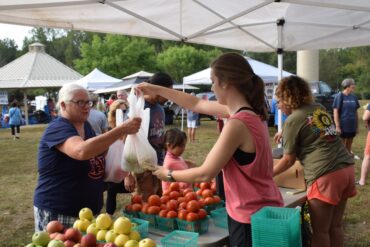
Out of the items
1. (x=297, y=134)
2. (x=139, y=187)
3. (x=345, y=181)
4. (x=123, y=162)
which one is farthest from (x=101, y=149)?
(x=345, y=181)

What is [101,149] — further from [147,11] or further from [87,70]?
[87,70]

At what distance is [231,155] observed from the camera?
5.80 ft

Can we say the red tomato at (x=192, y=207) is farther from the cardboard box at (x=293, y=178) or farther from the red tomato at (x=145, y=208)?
the cardboard box at (x=293, y=178)

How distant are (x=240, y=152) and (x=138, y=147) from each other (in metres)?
0.80

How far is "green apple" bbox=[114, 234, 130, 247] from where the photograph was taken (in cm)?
186

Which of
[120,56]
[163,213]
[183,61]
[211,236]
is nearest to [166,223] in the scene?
[163,213]

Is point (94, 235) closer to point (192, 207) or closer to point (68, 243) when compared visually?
point (68, 243)

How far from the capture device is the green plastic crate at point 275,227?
176 cm

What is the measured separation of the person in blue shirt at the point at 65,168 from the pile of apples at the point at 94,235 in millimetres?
314

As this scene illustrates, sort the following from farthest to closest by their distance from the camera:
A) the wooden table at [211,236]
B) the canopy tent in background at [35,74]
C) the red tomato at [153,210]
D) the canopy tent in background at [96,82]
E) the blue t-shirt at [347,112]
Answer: the canopy tent in background at [35,74], the canopy tent in background at [96,82], the blue t-shirt at [347,112], the red tomato at [153,210], the wooden table at [211,236]

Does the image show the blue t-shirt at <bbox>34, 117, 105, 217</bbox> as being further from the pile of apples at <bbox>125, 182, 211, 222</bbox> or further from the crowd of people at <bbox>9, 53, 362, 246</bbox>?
the pile of apples at <bbox>125, 182, 211, 222</bbox>

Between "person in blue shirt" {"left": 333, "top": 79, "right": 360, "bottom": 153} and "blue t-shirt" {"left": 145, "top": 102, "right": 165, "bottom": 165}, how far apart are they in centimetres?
491

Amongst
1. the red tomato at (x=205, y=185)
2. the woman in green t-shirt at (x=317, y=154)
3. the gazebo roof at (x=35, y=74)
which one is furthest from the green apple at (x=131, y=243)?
the gazebo roof at (x=35, y=74)

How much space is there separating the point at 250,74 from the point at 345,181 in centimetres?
143
